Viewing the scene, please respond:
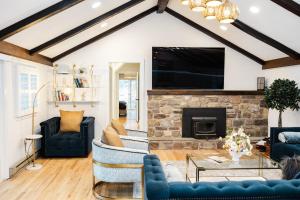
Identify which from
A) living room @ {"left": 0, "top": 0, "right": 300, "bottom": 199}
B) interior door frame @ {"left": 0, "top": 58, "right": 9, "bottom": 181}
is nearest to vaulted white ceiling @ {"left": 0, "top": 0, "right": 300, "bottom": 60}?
living room @ {"left": 0, "top": 0, "right": 300, "bottom": 199}

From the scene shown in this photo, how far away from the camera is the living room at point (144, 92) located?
4074 mm

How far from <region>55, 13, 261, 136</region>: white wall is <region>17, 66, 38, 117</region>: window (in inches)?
57.0

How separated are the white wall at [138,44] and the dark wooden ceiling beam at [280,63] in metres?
0.75

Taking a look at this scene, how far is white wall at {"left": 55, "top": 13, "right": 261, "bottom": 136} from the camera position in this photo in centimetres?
719

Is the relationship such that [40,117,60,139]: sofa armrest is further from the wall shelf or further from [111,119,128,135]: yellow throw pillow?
[111,119,128,135]: yellow throw pillow

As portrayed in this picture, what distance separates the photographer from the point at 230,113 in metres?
7.26

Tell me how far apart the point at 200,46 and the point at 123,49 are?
1.95 metres

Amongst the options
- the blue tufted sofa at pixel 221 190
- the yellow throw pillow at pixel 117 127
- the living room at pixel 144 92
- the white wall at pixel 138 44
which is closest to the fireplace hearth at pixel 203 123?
the living room at pixel 144 92

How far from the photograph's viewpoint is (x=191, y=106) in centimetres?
716

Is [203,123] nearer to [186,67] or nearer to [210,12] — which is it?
[186,67]

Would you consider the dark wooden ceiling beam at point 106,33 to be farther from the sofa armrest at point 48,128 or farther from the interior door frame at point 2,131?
the interior door frame at point 2,131

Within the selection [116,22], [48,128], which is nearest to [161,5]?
[116,22]

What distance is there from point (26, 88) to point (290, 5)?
4691 millimetres

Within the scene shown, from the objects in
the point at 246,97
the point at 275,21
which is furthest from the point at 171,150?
the point at 275,21
